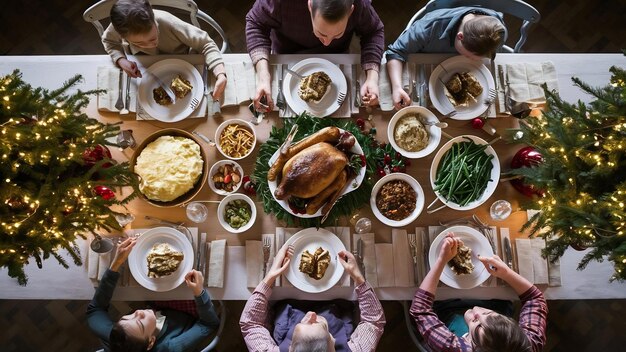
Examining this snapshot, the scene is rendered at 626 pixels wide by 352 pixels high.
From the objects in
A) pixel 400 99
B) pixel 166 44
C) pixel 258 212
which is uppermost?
pixel 166 44

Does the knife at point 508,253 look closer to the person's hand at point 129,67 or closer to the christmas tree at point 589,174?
the christmas tree at point 589,174

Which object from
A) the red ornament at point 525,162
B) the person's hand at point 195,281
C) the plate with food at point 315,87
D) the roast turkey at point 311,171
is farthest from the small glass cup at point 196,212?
the red ornament at point 525,162

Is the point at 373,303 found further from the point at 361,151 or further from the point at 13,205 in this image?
the point at 13,205

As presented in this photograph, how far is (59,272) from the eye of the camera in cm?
192

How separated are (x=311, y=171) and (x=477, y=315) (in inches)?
35.9

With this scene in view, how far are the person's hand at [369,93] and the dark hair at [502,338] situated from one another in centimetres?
100

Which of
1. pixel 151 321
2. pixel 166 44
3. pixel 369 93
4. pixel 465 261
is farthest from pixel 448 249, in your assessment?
pixel 166 44

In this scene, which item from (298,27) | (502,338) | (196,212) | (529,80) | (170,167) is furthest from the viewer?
(298,27)

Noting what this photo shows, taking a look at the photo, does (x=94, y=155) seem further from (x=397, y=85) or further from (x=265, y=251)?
(x=397, y=85)

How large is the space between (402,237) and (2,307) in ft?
8.93

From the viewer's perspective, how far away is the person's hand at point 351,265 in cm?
183

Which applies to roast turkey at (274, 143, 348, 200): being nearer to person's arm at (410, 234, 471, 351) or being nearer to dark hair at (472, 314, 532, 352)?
person's arm at (410, 234, 471, 351)

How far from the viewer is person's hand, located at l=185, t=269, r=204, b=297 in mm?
1833

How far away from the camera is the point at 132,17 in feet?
5.72
